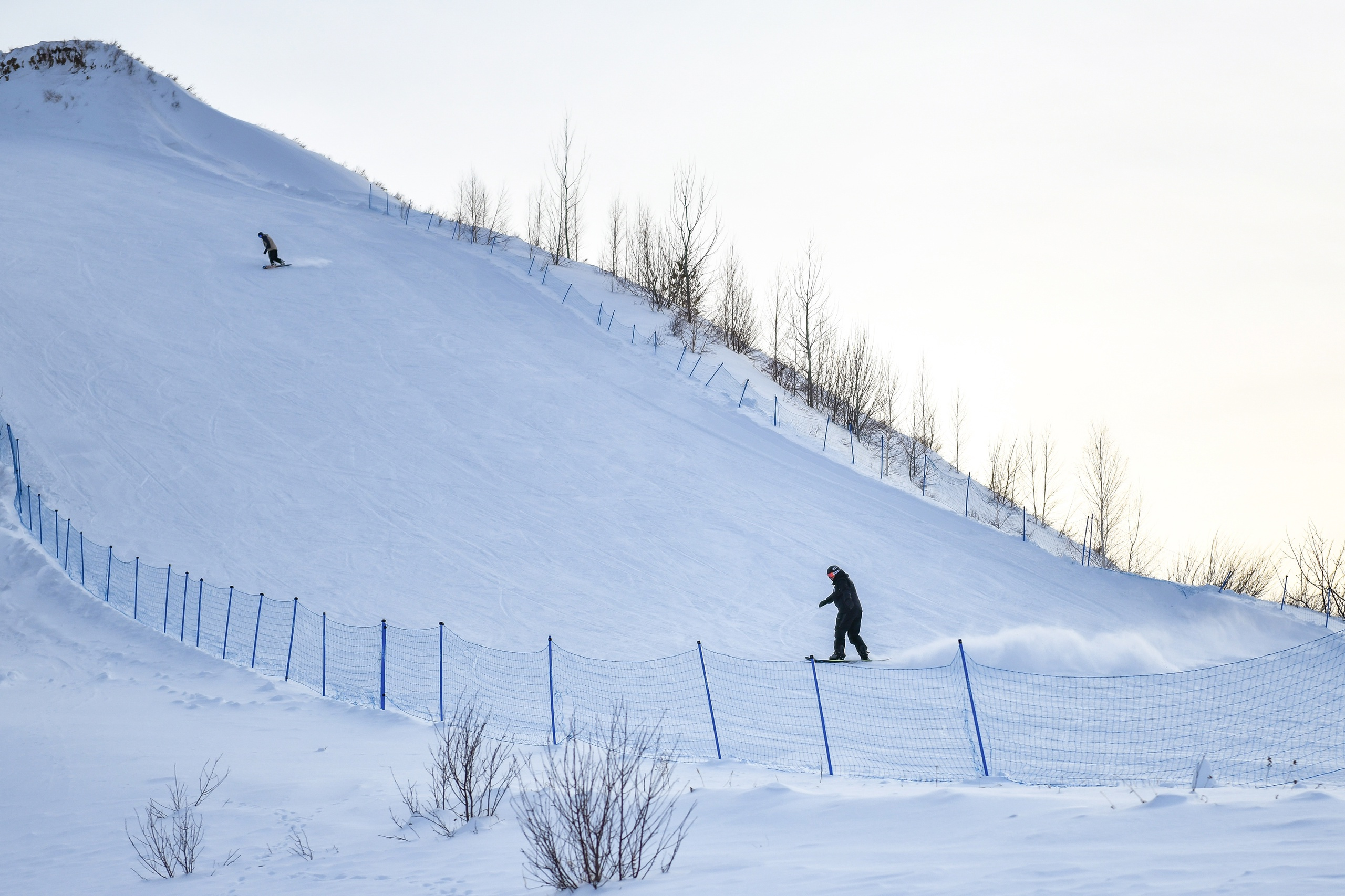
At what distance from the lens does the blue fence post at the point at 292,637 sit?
13055 millimetres

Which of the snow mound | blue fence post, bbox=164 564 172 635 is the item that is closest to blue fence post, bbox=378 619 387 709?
blue fence post, bbox=164 564 172 635

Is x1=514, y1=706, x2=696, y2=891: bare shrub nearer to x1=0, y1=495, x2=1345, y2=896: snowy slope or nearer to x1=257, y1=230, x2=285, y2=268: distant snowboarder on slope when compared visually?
x1=0, y1=495, x2=1345, y2=896: snowy slope

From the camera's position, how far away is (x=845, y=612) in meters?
13.9

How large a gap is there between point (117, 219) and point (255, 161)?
1238 centimetres

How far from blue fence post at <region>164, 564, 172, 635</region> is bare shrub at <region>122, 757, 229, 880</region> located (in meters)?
6.94

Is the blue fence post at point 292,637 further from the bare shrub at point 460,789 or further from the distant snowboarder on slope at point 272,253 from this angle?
the distant snowboarder on slope at point 272,253

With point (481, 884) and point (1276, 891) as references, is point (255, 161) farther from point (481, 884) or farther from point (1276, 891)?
point (1276, 891)

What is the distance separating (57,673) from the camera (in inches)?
525

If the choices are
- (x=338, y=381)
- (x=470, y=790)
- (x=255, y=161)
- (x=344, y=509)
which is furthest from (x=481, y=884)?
(x=255, y=161)

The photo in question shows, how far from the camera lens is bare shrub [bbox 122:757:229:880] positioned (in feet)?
23.3

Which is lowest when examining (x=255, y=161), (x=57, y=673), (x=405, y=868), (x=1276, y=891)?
(x=57, y=673)

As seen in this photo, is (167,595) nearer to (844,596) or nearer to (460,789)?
(460,789)

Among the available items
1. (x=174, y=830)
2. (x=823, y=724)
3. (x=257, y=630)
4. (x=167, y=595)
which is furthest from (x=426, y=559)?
(x=823, y=724)

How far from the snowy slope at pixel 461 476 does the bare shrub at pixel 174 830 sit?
6.92m
